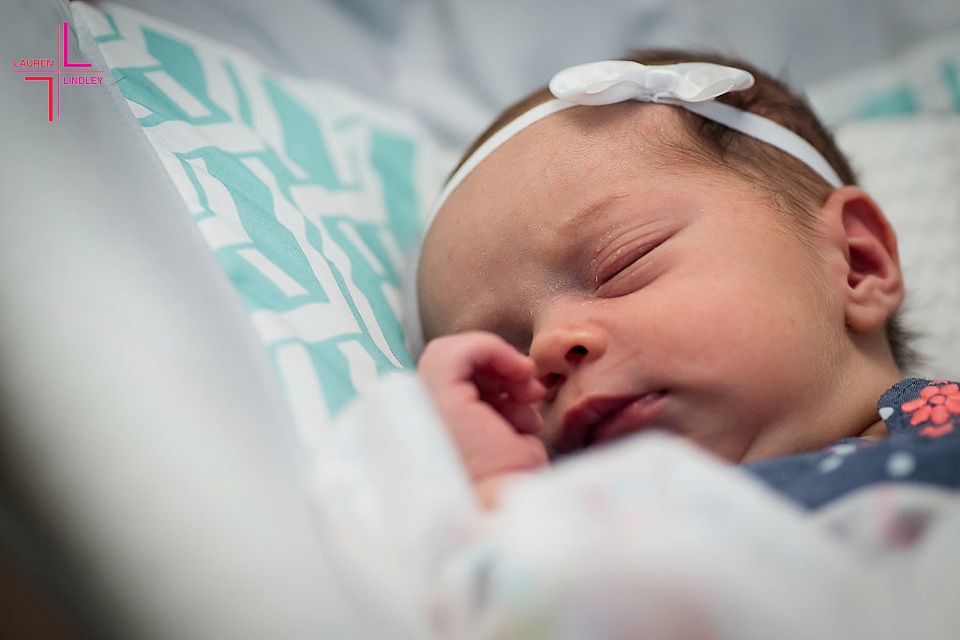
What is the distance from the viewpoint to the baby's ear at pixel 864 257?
3.54 ft

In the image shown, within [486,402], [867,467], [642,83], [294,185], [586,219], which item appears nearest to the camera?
[867,467]

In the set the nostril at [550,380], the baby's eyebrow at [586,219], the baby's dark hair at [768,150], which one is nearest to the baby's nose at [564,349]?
the nostril at [550,380]

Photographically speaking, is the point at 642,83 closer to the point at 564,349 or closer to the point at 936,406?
the point at 564,349

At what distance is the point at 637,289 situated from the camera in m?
0.98

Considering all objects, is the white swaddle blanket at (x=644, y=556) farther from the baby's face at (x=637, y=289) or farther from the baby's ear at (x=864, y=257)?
the baby's ear at (x=864, y=257)

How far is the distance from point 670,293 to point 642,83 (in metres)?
0.34

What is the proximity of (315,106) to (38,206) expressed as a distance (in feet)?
2.45

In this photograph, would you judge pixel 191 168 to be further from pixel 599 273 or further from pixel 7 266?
pixel 599 273

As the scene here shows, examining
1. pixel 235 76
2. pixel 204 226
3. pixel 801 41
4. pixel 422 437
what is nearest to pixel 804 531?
pixel 422 437

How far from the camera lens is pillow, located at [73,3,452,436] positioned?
0.89 m

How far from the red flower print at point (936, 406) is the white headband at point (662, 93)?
14.8 inches

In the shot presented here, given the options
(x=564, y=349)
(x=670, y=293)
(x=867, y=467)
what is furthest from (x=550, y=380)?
(x=867, y=467)

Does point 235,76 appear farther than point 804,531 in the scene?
Yes

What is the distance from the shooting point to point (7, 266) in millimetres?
929
